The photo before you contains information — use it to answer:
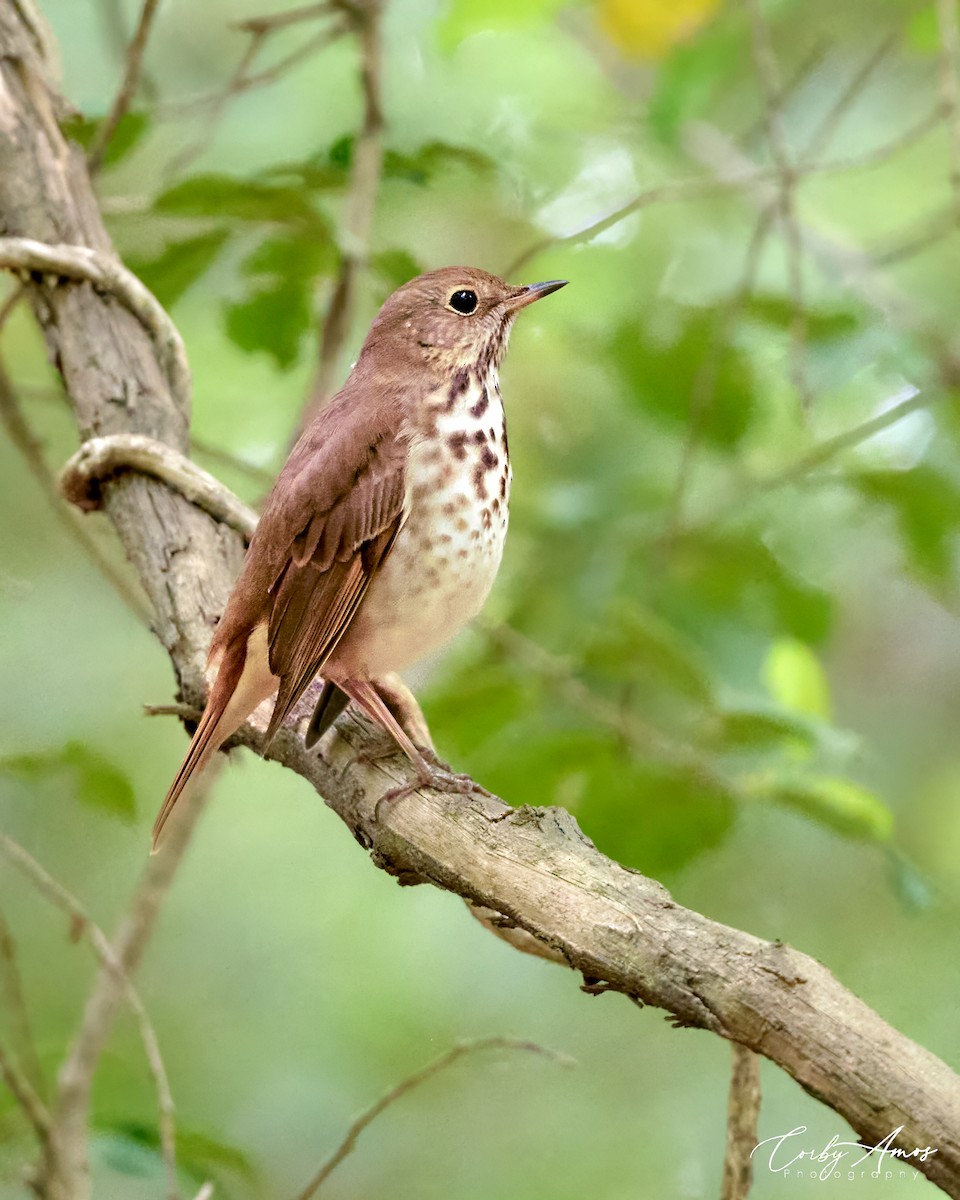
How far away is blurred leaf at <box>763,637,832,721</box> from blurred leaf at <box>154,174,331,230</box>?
4.29 ft

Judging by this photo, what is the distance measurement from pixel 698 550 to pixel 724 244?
1817 mm

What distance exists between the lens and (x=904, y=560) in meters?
3.77

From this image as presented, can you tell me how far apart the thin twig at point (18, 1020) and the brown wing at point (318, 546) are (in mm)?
993

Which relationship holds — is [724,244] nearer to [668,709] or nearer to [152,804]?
[668,709]

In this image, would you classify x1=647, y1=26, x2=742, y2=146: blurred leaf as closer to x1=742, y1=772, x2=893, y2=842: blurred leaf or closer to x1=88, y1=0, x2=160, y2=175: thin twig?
x1=88, y1=0, x2=160, y2=175: thin twig

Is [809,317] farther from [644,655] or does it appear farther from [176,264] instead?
[176,264]

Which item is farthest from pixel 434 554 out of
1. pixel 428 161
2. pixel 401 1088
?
pixel 428 161

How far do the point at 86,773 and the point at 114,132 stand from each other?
1246 mm

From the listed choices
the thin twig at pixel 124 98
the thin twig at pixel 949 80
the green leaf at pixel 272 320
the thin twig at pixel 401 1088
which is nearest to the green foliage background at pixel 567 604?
the green leaf at pixel 272 320

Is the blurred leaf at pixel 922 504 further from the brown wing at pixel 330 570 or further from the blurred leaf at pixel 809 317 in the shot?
the brown wing at pixel 330 570

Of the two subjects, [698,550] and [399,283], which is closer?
[399,283]

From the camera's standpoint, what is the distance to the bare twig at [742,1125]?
1917mm

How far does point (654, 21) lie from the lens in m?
4.02

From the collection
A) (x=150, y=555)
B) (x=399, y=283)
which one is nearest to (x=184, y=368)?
(x=150, y=555)
